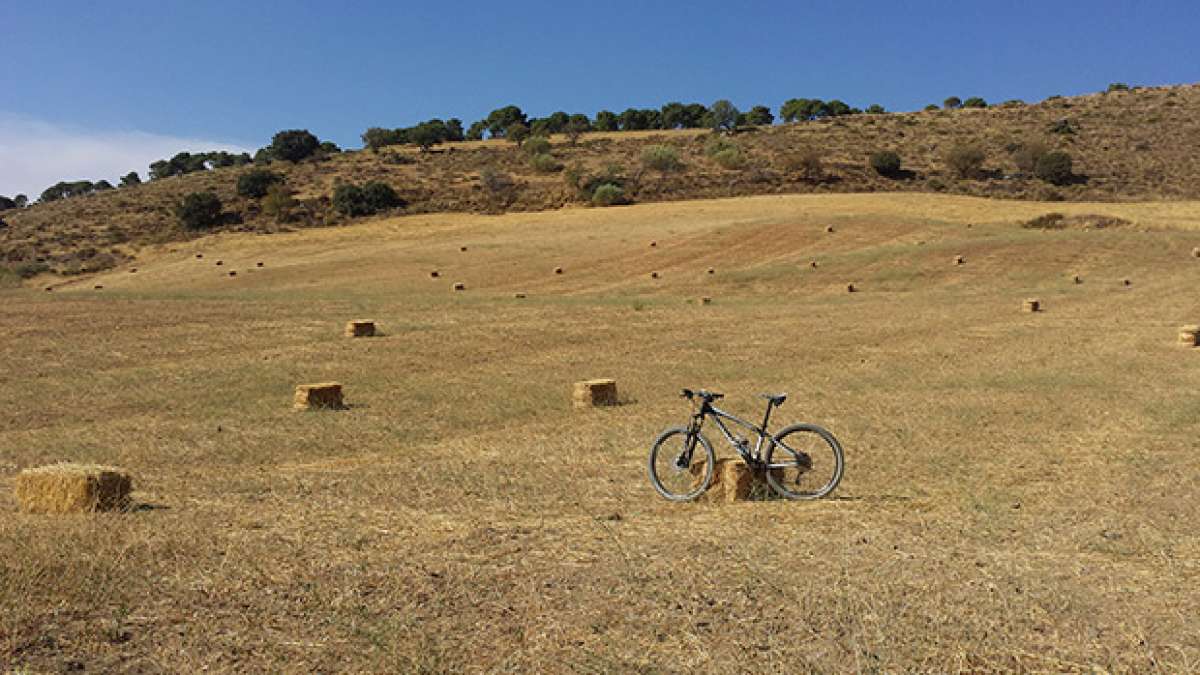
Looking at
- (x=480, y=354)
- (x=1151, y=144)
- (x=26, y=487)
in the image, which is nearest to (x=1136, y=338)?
(x=480, y=354)

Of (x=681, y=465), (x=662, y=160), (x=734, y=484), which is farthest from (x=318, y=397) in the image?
(x=662, y=160)

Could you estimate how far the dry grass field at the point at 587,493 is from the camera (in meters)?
6.10

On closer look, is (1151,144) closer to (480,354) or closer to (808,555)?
(480,354)

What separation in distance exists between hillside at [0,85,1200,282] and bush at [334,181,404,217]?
1.10 m

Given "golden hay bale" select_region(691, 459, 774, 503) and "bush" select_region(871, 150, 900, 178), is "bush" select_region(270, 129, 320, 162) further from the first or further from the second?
"golden hay bale" select_region(691, 459, 774, 503)

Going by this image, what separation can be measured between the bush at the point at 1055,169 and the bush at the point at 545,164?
35.2 m

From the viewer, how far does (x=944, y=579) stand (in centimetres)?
713

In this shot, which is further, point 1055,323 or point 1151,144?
point 1151,144

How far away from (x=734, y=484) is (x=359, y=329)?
1660cm

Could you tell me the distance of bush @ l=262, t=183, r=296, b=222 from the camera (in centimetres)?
6638

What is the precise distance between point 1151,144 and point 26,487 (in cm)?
8081

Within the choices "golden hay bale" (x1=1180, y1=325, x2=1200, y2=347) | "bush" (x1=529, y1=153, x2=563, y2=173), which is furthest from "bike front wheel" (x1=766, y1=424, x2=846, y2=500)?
"bush" (x1=529, y1=153, x2=563, y2=173)

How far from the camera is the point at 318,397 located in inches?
639

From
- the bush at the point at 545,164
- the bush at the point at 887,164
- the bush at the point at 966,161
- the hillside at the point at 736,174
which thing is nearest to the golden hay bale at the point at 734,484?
the hillside at the point at 736,174
